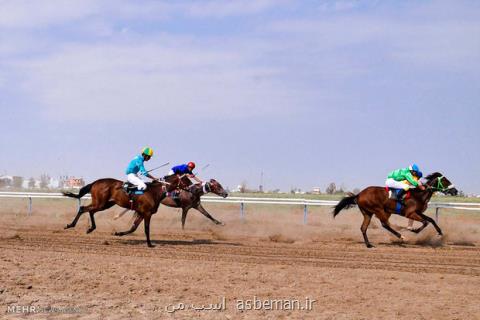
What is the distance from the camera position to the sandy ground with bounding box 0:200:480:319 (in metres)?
7.70

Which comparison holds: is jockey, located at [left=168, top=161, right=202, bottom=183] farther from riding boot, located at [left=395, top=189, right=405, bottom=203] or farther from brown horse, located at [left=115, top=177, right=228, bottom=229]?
riding boot, located at [left=395, top=189, right=405, bottom=203]

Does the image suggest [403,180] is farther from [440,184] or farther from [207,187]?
[207,187]

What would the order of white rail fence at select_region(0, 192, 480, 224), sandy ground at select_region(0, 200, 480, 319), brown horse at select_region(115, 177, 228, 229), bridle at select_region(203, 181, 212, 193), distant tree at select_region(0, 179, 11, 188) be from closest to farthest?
sandy ground at select_region(0, 200, 480, 319) < brown horse at select_region(115, 177, 228, 229) < bridle at select_region(203, 181, 212, 193) < white rail fence at select_region(0, 192, 480, 224) < distant tree at select_region(0, 179, 11, 188)

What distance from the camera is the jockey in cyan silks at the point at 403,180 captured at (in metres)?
16.7

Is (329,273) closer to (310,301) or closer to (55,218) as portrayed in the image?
(310,301)

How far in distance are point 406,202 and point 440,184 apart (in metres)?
1.09

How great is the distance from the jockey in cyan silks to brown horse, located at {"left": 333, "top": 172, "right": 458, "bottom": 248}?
7.0 inches

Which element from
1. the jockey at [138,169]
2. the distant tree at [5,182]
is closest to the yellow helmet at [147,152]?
the jockey at [138,169]

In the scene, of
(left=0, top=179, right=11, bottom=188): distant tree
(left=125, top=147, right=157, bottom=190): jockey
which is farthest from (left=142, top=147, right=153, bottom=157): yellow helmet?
(left=0, top=179, right=11, bottom=188): distant tree

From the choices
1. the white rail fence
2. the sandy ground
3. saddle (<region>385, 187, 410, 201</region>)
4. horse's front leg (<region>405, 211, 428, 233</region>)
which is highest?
saddle (<region>385, 187, 410, 201</region>)

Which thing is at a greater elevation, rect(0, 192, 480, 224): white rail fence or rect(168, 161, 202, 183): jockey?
rect(168, 161, 202, 183): jockey

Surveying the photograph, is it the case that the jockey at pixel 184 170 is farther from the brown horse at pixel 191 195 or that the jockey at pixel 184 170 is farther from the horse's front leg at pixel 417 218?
the horse's front leg at pixel 417 218

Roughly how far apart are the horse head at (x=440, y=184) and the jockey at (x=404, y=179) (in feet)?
1.21

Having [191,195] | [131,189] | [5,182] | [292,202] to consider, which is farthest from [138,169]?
[5,182]
